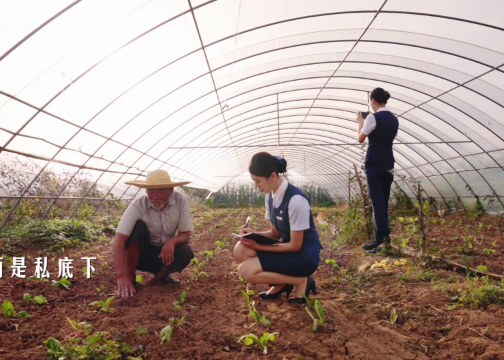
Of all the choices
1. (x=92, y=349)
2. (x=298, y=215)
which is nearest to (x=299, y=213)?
(x=298, y=215)

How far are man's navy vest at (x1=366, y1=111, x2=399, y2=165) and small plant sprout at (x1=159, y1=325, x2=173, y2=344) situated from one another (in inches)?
121

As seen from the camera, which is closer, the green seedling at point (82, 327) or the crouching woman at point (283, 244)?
the green seedling at point (82, 327)

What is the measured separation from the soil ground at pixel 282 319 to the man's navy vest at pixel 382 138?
4.34 ft

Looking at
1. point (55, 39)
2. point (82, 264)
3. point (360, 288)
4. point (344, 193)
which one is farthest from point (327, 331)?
point (344, 193)

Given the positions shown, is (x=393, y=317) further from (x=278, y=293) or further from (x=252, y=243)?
(x=252, y=243)

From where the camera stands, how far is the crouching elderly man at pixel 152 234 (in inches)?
134

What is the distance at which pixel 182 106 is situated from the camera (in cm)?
875

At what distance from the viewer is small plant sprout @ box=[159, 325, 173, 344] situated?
2473 millimetres

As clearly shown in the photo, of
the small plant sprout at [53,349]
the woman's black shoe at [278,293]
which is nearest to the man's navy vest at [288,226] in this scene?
the woman's black shoe at [278,293]

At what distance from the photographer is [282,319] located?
291cm

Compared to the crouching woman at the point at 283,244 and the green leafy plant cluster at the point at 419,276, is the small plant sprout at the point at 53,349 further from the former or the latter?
the green leafy plant cluster at the point at 419,276

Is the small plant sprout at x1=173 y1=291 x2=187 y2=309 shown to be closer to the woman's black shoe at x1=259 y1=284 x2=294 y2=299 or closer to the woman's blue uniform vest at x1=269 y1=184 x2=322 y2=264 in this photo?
the woman's black shoe at x1=259 y1=284 x2=294 y2=299

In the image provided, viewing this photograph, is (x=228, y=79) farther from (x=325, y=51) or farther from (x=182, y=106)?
(x=325, y=51)

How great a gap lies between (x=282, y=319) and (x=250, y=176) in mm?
3334
